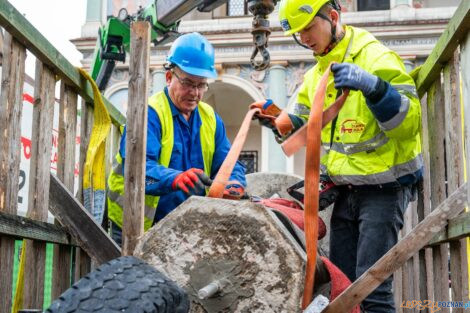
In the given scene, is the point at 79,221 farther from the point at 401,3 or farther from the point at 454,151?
the point at 401,3

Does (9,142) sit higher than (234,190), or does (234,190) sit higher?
(9,142)

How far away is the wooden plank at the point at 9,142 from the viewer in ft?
8.09

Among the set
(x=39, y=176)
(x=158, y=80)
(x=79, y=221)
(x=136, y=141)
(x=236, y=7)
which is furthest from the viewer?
(x=236, y=7)

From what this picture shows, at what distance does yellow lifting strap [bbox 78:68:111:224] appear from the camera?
330 centimetres

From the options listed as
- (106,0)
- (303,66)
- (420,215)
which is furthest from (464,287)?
(106,0)

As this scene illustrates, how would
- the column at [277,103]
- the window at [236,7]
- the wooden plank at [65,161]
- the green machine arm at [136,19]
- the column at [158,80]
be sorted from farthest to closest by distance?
the window at [236,7] → the column at [158,80] → the column at [277,103] → the green machine arm at [136,19] → the wooden plank at [65,161]

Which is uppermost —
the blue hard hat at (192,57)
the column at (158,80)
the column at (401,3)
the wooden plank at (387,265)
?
the column at (401,3)

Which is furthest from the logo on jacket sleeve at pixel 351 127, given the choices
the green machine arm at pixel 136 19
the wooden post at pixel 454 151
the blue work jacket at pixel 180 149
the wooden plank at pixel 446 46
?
the green machine arm at pixel 136 19

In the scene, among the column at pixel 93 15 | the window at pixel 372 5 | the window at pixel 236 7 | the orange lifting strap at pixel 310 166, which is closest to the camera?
the orange lifting strap at pixel 310 166

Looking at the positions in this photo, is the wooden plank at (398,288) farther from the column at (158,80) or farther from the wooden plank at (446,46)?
the column at (158,80)

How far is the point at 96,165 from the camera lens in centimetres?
334

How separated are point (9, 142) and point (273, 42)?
39.8 feet

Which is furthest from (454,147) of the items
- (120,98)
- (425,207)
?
(120,98)

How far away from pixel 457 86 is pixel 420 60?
11.6 meters
